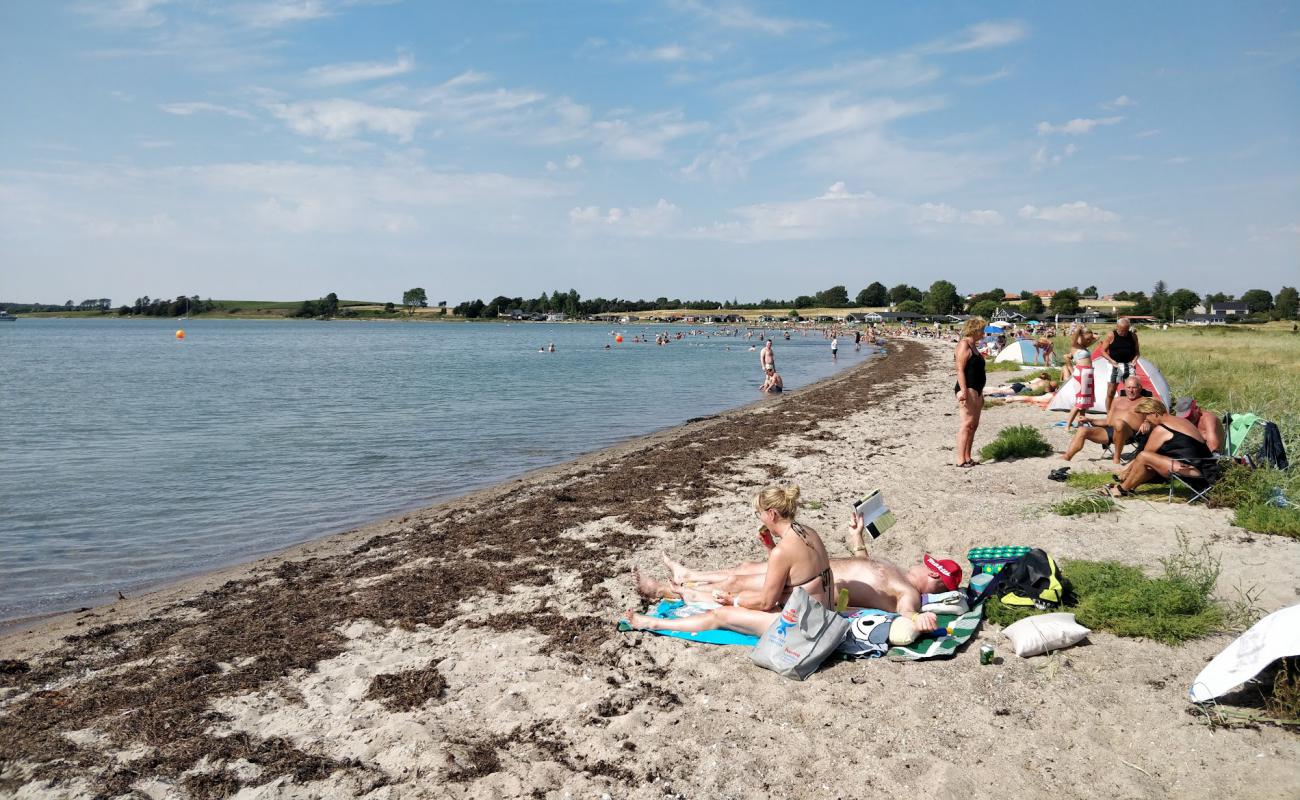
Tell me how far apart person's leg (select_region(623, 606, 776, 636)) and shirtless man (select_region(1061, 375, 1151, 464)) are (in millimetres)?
6643

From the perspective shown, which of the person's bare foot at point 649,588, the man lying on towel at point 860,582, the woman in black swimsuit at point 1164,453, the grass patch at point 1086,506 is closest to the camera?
the man lying on towel at point 860,582

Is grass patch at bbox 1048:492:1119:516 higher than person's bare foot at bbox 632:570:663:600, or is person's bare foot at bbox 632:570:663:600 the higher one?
grass patch at bbox 1048:492:1119:516

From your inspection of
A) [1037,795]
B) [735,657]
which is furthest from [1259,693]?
[735,657]

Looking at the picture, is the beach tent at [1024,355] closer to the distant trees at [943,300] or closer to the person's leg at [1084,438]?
the person's leg at [1084,438]

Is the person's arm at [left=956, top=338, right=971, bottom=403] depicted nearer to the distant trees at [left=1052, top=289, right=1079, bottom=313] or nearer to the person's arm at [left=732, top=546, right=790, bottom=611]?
the person's arm at [left=732, top=546, right=790, bottom=611]

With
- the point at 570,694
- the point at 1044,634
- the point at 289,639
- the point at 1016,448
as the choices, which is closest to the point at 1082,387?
the point at 1016,448

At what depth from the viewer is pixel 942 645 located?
17.5ft

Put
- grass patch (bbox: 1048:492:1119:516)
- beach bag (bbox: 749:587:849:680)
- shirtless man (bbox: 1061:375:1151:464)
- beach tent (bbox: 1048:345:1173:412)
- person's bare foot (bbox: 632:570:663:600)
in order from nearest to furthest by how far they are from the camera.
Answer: beach bag (bbox: 749:587:849:680), person's bare foot (bbox: 632:570:663:600), grass patch (bbox: 1048:492:1119:516), shirtless man (bbox: 1061:375:1151:464), beach tent (bbox: 1048:345:1173:412)

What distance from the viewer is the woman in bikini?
5.51 metres

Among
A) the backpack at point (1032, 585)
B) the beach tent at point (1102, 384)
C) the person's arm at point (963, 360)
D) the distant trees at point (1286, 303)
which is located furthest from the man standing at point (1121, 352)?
the distant trees at point (1286, 303)

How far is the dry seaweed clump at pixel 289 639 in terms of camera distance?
4.39 metres

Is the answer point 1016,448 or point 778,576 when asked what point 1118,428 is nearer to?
point 1016,448

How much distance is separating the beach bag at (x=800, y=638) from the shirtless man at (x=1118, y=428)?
6.50 meters

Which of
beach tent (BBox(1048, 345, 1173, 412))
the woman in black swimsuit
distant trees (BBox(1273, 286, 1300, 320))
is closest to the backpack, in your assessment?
the woman in black swimsuit
